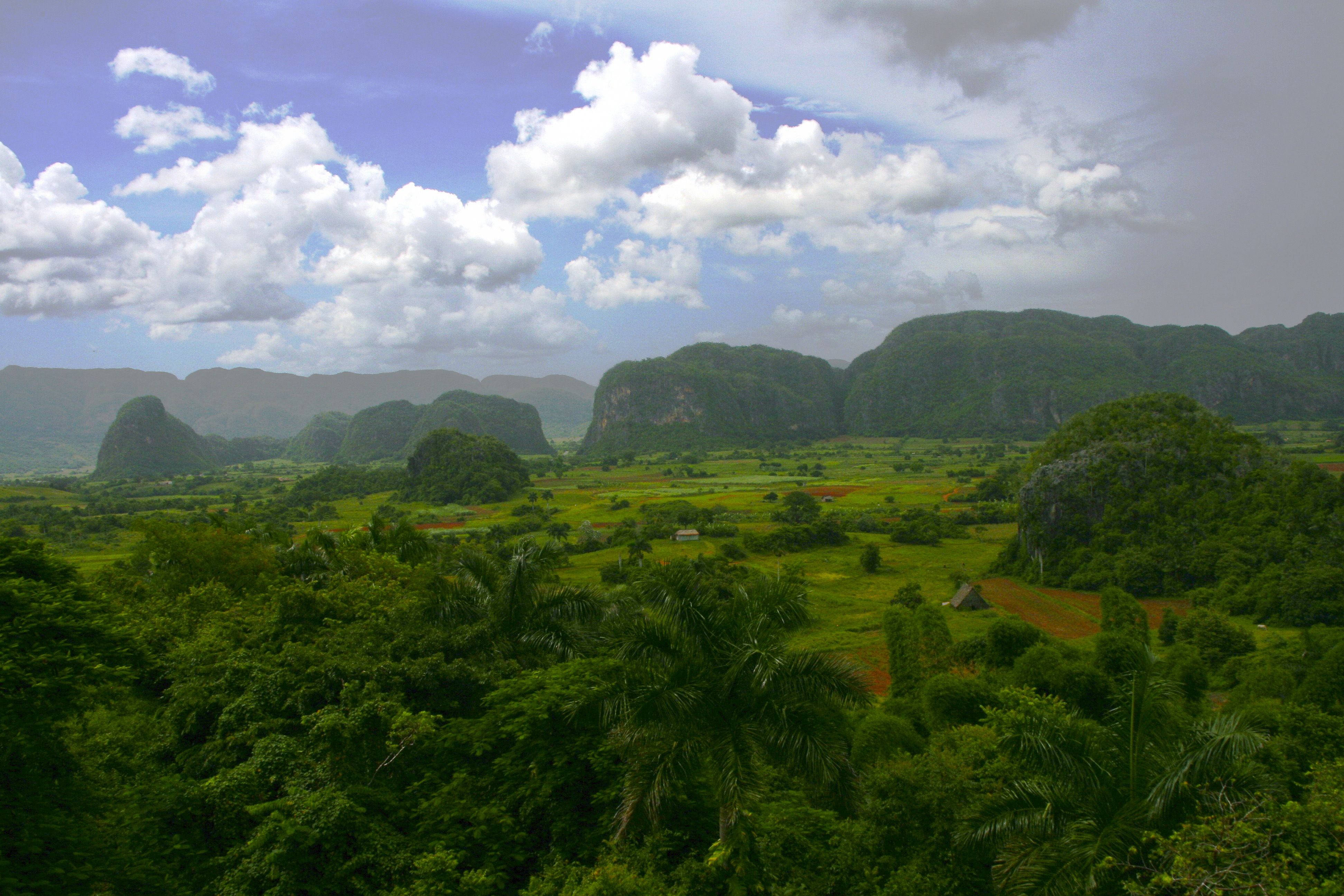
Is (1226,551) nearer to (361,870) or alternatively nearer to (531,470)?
(361,870)

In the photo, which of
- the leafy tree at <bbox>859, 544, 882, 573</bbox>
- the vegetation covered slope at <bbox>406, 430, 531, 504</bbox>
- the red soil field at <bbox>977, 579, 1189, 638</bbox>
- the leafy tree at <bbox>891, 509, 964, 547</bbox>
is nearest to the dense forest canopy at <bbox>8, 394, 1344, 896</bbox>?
the red soil field at <bbox>977, 579, 1189, 638</bbox>

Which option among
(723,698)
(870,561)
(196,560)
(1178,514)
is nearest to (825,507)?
(870,561)

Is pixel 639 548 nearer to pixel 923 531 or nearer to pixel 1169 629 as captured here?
pixel 923 531

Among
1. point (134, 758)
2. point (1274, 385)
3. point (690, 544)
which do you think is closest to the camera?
point (134, 758)

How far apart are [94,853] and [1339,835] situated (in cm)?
1195

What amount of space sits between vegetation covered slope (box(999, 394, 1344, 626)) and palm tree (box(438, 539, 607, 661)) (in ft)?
131

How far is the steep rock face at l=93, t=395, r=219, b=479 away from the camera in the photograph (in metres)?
154

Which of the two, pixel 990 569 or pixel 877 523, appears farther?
pixel 877 523

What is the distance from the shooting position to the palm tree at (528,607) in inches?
528

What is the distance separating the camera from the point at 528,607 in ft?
45.2

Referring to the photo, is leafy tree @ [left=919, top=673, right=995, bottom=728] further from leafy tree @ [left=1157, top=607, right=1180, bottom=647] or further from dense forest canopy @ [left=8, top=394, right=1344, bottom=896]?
leafy tree @ [left=1157, top=607, right=1180, bottom=647]

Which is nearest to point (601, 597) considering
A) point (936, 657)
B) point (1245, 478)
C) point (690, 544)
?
point (936, 657)

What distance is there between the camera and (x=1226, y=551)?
4384 centimetres

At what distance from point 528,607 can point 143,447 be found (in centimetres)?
18639
